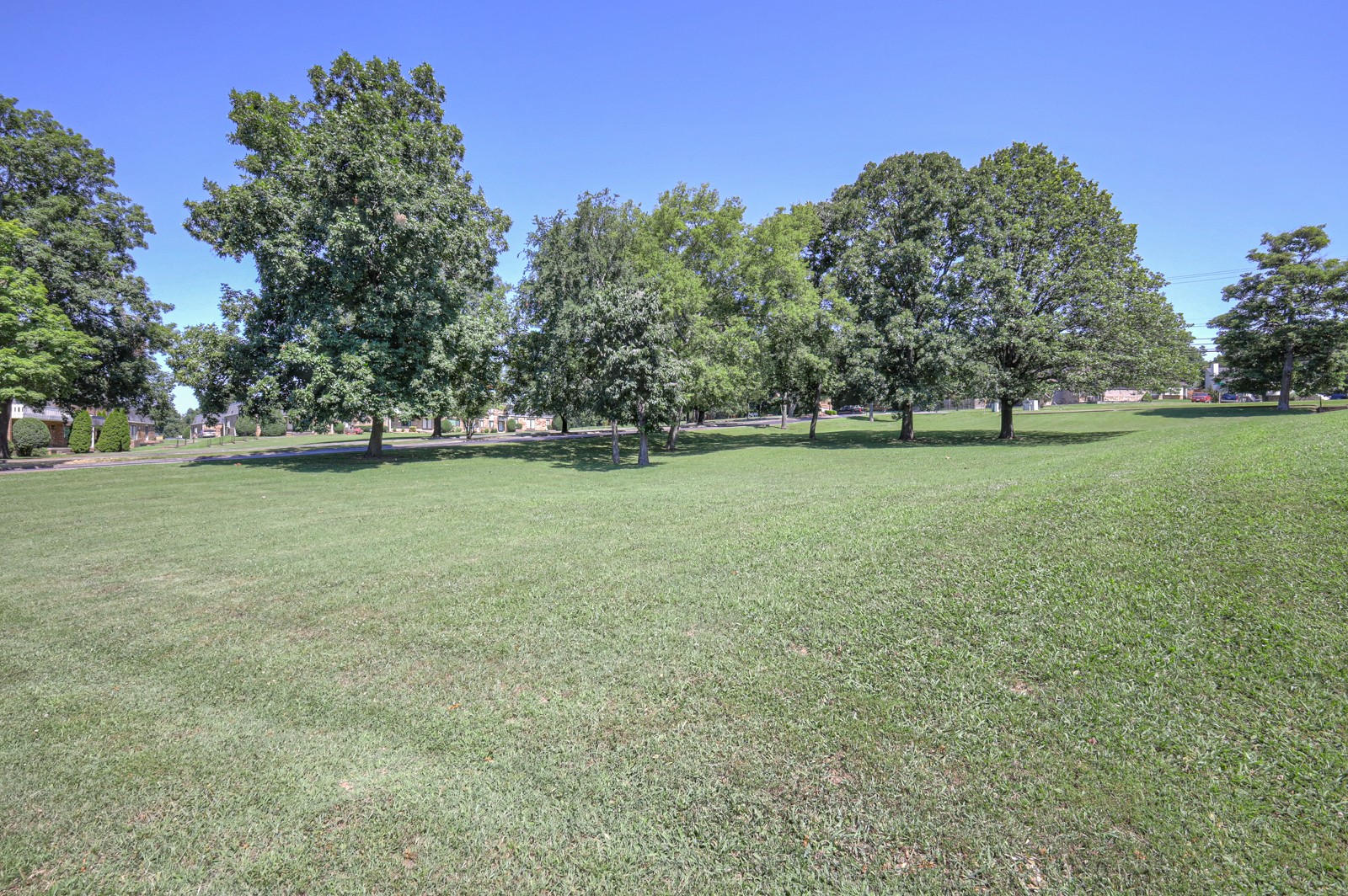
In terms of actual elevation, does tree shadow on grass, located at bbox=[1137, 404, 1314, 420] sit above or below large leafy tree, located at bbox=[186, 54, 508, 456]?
below

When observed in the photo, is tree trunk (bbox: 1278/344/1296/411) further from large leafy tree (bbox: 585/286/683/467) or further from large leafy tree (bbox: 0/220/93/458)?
large leafy tree (bbox: 0/220/93/458)

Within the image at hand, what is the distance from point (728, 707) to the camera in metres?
3.84

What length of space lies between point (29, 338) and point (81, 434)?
16002mm

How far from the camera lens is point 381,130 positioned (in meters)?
24.2

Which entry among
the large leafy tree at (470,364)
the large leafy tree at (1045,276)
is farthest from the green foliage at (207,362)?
the large leafy tree at (1045,276)

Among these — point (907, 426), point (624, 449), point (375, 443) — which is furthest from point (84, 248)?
point (907, 426)

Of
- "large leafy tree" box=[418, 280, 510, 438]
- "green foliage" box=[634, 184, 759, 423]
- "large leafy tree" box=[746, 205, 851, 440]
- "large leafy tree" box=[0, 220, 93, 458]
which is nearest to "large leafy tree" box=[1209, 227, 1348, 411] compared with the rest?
"large leafy tree" box=[746, 205, 851, 440]

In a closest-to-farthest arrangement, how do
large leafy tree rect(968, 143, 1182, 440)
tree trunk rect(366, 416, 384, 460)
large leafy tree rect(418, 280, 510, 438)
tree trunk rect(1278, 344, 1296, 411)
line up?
large leafy tree rect(418, 280, 510, 438)
large leafy tree rect(968, 143, 1182, 440)
tree trunk rect(366, 416, 384, 460)
tree trunk rect(1278, 344, 1296, 411)

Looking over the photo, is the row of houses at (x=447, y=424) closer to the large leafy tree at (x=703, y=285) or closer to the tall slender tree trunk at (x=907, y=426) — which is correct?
the large leafy tree at (x=703, y=285)

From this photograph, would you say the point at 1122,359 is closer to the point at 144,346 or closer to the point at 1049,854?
the point at 1049,854

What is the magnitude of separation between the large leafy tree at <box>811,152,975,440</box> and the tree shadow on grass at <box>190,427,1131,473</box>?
124 inches

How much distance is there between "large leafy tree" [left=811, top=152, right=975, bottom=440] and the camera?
85.9 ft

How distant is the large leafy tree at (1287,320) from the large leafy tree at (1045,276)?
21.9m

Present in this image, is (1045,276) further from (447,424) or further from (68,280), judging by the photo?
(447,424)
